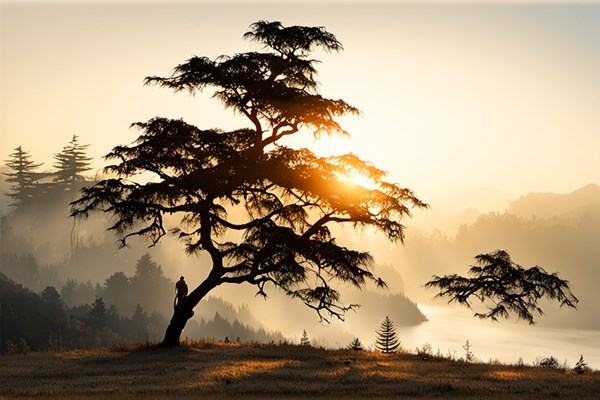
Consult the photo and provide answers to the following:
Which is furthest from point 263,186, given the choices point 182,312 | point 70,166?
point 70,166

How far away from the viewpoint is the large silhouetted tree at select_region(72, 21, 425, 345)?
26469mm

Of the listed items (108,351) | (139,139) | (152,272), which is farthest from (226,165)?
(152,272)

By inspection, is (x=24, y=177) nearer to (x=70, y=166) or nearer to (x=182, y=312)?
(x=70, y=166)

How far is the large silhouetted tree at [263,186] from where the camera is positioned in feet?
86.8

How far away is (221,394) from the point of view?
55.5 feet

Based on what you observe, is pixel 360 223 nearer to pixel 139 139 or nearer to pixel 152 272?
pixel 139 139

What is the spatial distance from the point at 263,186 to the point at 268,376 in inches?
384

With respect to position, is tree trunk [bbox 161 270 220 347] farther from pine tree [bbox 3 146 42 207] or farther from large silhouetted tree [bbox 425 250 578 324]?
pine tree [bbox 3 146 42 207]

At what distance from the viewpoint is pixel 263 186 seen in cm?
2730

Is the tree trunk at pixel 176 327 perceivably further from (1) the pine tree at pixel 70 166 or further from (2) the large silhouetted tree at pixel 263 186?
(1) the pine tree at pixel 70 166

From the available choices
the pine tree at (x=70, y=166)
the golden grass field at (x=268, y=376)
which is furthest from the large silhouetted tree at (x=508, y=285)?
the pine tree at (x=70, y=166)

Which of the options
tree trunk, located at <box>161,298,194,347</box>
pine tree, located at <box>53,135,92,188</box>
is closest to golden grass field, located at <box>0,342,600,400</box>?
tree trunk, located at <box>161,298,194,347</box>

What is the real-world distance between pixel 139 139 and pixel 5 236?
143890 millimetres

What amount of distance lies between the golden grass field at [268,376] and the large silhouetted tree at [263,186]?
3057mm
